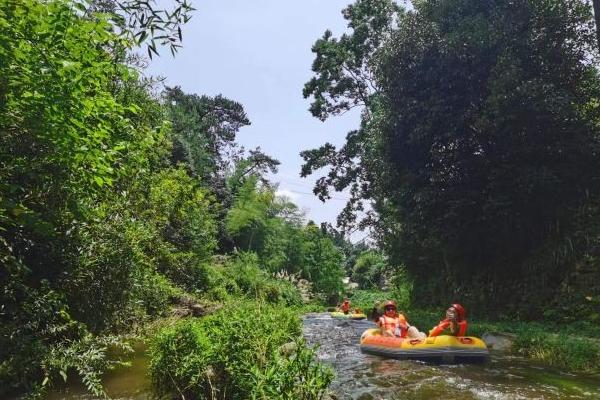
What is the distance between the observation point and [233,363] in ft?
15.8

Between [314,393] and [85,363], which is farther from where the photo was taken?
[85,363]

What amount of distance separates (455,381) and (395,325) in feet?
10.1

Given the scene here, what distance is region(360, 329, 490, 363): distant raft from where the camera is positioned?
8688mm

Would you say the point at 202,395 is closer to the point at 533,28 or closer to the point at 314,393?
the point at 314,393

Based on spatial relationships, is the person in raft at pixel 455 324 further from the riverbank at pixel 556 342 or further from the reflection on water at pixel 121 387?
the reflection on water at pixel 121 387

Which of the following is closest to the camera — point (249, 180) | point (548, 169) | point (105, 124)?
point (105, 124)

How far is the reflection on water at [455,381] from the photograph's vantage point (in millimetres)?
6441

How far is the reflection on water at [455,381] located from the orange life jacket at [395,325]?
85 centimetres

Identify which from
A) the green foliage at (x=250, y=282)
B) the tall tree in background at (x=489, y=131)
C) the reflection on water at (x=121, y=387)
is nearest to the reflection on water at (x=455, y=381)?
the reflection on water at (x=121, y=387)

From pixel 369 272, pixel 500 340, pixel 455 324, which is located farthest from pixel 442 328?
pixel 369 272

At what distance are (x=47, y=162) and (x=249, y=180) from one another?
2679 cm

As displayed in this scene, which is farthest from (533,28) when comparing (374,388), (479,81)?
(374,388)

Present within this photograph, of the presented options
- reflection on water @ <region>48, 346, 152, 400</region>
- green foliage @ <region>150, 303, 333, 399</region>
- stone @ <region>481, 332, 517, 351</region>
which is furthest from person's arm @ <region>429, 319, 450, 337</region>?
reflection on water @ <region>48, 346, 152, 400</region>

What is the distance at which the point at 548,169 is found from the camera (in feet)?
39.2
